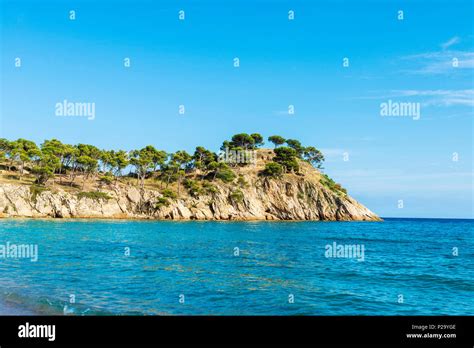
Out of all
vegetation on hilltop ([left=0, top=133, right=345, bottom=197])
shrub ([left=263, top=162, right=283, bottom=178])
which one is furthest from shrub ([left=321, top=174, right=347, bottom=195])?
shrub ([left=263, top=162, right=283, bottom=178])

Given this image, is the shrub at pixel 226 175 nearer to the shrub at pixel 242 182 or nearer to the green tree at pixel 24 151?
the shrub at pixel 242 182

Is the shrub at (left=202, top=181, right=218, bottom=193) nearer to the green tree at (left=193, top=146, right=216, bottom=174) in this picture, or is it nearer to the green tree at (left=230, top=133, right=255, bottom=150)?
the green tree at (left=193, top=146, right=216, bottom=174)

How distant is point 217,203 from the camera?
122938 mm

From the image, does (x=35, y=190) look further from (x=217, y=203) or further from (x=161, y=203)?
(x=217, y=203)

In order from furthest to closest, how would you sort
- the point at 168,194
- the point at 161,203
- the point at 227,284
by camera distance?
the point at 168,194
the point at 161,203
the point at 227,284

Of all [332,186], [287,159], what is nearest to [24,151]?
[287,159]

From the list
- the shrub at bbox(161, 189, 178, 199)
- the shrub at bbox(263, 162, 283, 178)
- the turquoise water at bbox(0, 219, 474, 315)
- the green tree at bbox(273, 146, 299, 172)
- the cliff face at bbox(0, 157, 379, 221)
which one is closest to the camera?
the turquoise water at bbox(0, 219, 474, 315)

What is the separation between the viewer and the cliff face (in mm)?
94250

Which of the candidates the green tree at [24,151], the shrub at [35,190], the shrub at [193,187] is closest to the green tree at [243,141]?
the shrub at [193,187]

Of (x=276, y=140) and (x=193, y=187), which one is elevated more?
(x=276, y=140)

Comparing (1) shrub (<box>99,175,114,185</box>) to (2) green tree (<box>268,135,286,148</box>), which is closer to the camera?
(1) shrub (<box>99,175,114,185</box>)
